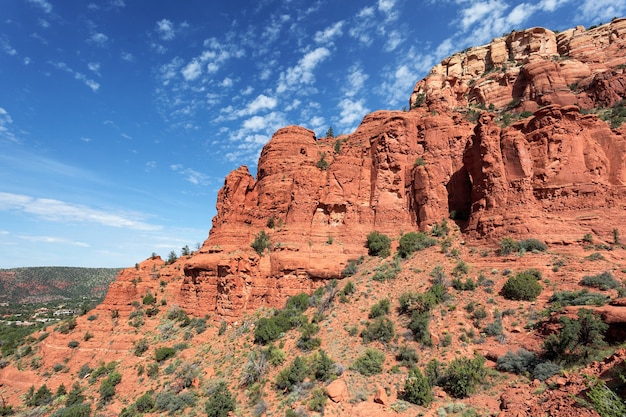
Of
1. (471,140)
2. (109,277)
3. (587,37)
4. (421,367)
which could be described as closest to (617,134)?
(471,140)

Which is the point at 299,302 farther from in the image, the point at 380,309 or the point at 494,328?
the point at 494,328

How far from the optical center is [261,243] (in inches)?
1125

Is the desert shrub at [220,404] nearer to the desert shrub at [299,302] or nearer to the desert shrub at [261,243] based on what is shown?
the desert shrub at [299,302]

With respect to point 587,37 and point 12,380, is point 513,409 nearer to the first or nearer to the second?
point 12,380

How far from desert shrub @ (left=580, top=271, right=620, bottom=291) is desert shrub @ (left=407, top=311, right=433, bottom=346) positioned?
8.57 meters

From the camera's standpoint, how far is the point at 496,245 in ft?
73.5

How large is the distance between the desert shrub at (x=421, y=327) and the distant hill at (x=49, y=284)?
11215 centimetres

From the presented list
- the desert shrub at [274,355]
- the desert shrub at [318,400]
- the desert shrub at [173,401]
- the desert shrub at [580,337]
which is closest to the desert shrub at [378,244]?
the desert shrub at [274,355]

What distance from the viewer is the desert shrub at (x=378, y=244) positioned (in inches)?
1071

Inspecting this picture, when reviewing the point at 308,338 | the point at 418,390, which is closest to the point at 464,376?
the point at 418,390

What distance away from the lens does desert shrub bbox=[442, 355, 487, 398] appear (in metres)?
13.8

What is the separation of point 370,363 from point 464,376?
448 centimetres

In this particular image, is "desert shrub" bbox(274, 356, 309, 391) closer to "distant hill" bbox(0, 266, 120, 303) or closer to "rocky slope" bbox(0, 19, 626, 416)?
"rocky slope" bbox(0, 19, 626, 416)

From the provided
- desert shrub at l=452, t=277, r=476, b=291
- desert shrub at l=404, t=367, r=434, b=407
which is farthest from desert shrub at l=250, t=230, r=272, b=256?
desert shrub at l=404, t=367, r=434, b=407
